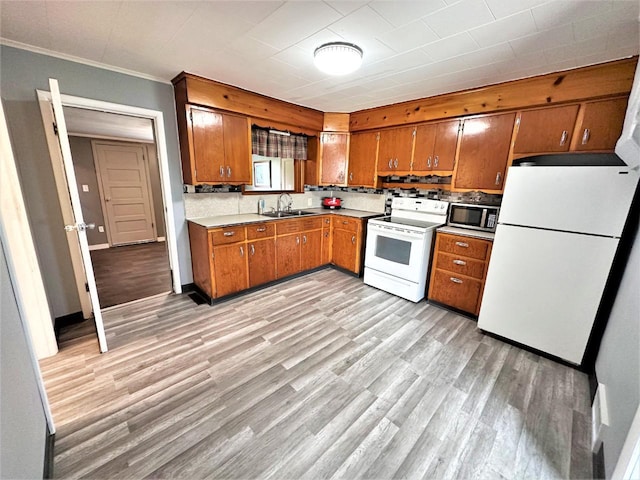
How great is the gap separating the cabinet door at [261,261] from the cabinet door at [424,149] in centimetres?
206

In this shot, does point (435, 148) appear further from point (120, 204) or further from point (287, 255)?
point (120, 204)

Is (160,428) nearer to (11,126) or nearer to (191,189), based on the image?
(191,189)

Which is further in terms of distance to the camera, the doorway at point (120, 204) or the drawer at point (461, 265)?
the doorway at point (120, 204)

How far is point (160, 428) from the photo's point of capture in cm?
146

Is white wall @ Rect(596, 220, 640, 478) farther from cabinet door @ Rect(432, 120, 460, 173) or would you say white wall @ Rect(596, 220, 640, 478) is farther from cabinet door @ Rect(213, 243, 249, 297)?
cabinet door @ Rect(213, 243, 249, 297)

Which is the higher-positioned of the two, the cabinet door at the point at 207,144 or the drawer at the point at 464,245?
the cabinet door at the point at 207,144

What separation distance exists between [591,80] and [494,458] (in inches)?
111

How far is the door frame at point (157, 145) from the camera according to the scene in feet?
7.02

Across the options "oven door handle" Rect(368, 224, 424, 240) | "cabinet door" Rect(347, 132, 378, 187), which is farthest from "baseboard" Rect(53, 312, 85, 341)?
"cabinet door" Rect(347, 132, 378, 187)

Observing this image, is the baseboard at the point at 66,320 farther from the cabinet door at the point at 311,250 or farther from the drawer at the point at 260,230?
the cabinet door at the point at 311,250

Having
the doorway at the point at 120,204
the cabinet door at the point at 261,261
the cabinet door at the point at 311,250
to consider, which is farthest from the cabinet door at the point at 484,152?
the doorway at the point at 120,204

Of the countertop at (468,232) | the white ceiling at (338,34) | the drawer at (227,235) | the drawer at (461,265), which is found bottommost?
the drawer at (461,265)

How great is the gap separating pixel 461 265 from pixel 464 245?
0.72 ft

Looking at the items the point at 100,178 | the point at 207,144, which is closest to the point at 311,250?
the point at 207,144
